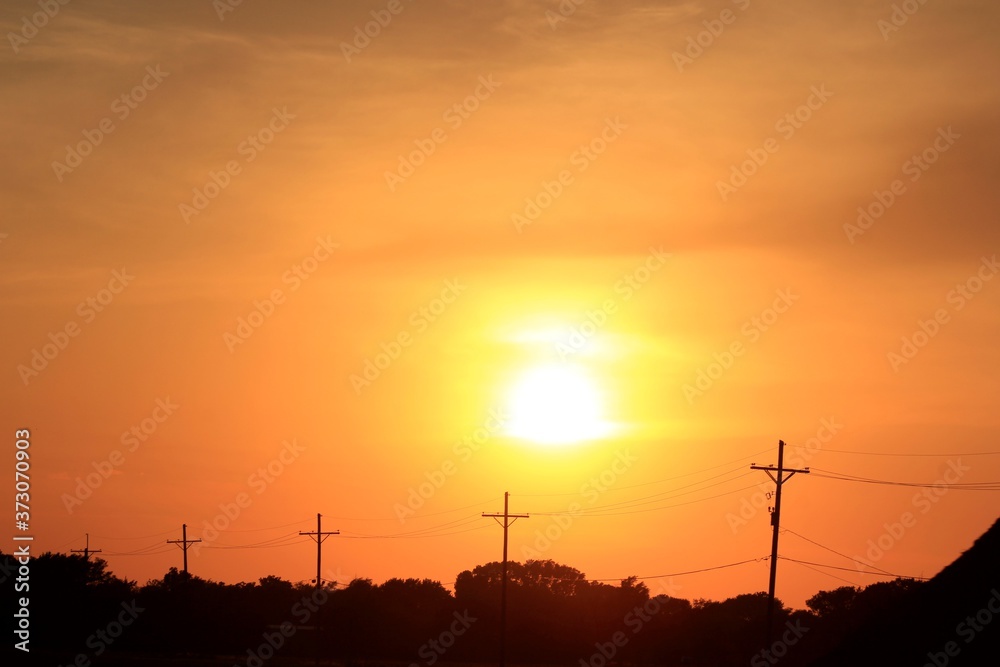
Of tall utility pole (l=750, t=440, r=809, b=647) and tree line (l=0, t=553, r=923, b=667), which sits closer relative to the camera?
tall utility pole (l=750, t=440, r=809, b=647)

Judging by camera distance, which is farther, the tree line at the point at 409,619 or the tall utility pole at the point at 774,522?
the tree line at the point at 409,619

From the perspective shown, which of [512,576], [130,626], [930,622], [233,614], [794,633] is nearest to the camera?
[930,622]

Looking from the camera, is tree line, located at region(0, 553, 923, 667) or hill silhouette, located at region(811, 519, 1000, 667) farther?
tree line, located at region(0, 553, 923, 667)

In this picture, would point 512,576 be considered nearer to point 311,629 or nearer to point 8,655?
A: point 311,629

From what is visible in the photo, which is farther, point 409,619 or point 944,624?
point 409,619

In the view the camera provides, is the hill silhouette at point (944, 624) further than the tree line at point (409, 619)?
No

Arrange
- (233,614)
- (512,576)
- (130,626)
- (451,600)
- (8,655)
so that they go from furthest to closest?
(512,576) → (451,600) → (233,614) → (130,626) → (8,655)

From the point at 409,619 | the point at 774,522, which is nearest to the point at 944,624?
the point at 774,522

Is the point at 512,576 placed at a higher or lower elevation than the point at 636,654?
higher

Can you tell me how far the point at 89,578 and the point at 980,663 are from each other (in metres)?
100

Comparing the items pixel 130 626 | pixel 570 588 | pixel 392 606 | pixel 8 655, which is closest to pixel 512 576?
pixel 570 588

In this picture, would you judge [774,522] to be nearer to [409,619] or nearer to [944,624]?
[944,624]

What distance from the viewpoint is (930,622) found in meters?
38.8

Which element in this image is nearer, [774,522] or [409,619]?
[774,522]
